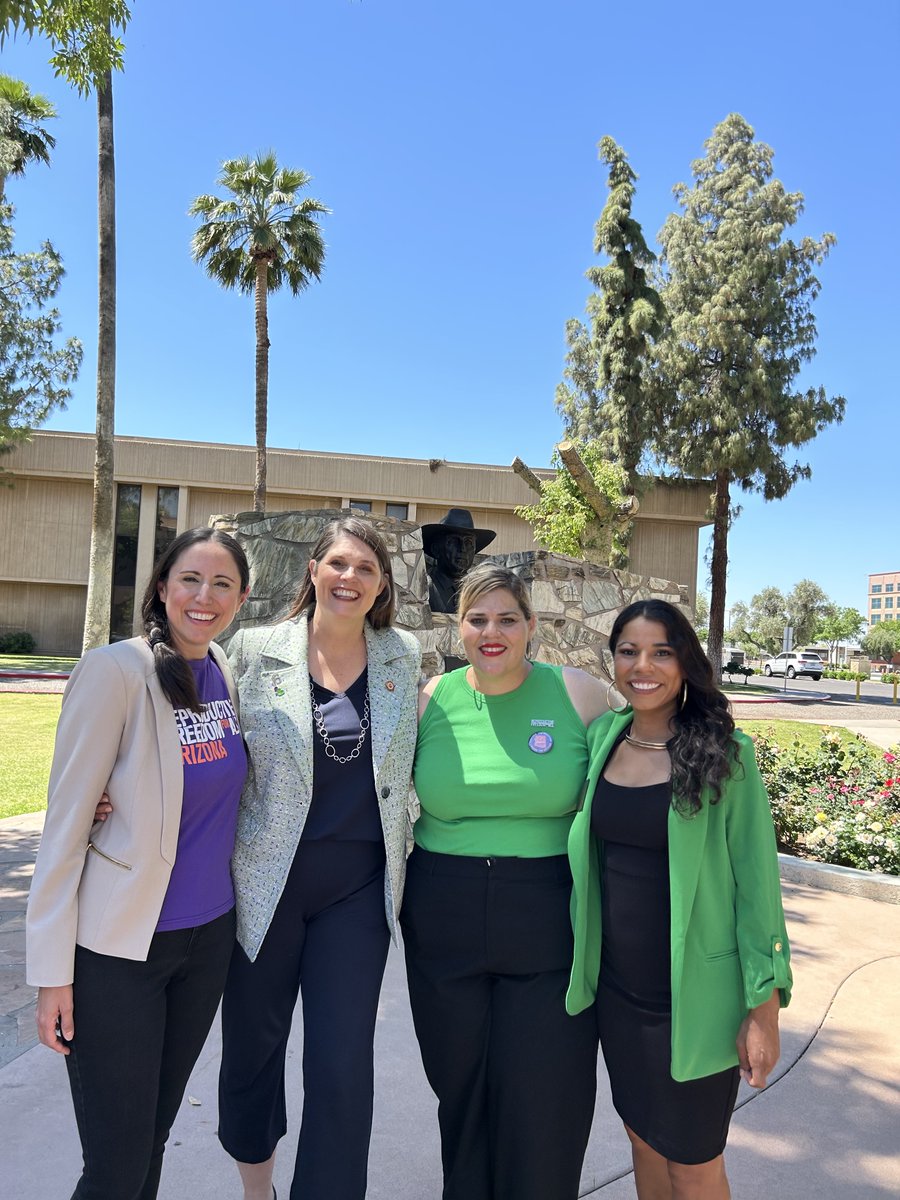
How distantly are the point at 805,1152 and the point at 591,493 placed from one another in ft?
58.3

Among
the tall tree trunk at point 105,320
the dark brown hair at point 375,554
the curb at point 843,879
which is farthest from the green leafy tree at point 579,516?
the dark brown hair at point 375,554

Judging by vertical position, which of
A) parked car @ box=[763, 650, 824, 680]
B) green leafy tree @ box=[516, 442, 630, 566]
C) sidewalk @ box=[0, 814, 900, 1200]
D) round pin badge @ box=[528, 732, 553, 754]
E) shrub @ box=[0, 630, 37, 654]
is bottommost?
parked car @ box=[763, 650, 824, 680]

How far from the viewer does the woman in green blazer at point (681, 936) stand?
188 centimetres

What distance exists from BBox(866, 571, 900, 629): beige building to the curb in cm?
14818

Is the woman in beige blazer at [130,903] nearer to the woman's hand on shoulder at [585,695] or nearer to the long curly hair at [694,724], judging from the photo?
the woman's hand on shoulder at [585,695]

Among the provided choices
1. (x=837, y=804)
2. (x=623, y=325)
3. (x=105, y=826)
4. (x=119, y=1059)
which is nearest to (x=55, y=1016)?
(x=119, y=1059)

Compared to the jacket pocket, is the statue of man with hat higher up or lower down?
higher up

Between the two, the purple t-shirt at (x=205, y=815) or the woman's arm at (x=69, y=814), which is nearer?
the woman's arm at (x=69, y=814)

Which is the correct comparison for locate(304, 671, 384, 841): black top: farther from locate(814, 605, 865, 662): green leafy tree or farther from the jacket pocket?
locate(814, 605, 865, 662): green leafy tree

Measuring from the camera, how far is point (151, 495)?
28.7 meters

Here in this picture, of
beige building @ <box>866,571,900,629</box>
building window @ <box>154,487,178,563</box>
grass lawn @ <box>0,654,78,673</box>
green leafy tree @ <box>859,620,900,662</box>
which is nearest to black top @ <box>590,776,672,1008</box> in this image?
grass lawn @ <box>0,654,78,673</box>

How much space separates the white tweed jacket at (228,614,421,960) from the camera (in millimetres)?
2119

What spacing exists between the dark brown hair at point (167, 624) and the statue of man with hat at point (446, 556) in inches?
284

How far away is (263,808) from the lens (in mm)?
2162
